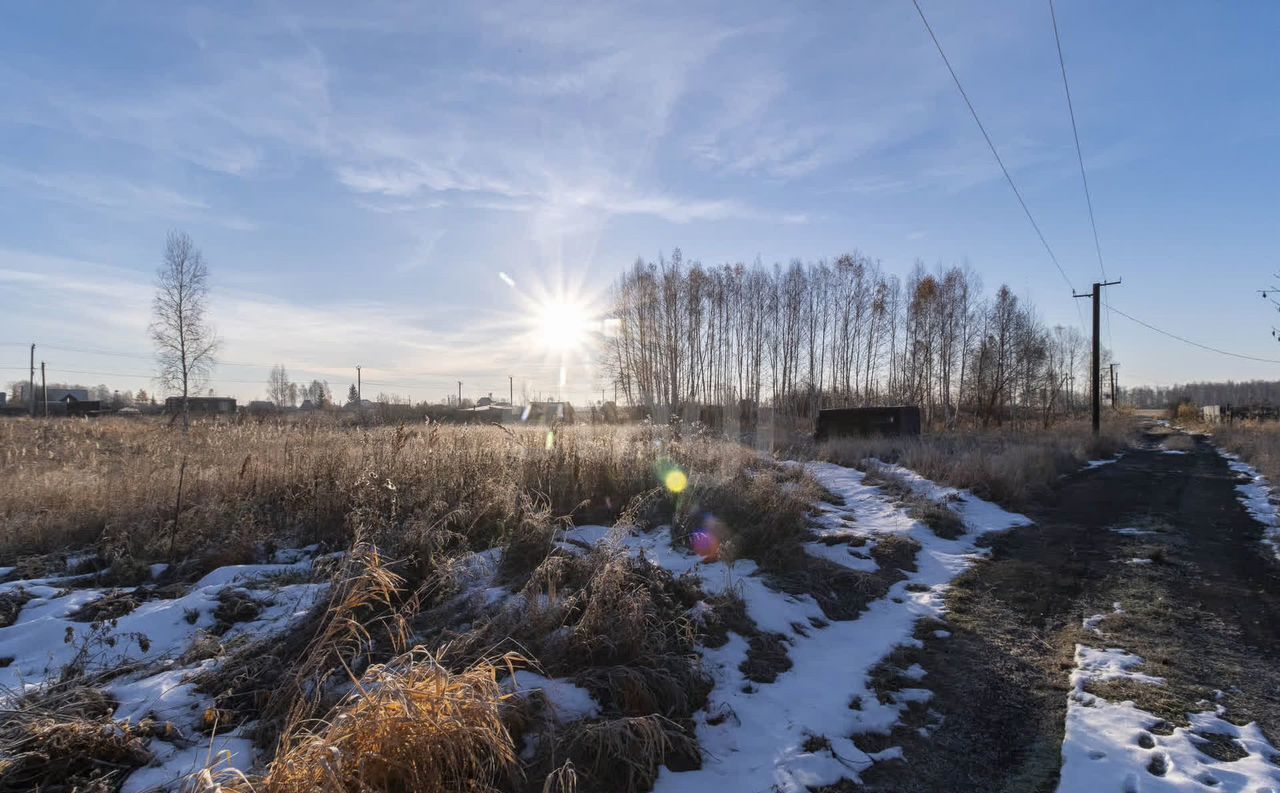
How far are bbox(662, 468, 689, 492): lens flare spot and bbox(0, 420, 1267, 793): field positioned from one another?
46 millimetres

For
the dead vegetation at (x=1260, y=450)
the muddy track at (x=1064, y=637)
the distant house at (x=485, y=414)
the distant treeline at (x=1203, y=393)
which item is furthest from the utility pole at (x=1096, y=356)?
the distant treeline at (x=1203, y=393)

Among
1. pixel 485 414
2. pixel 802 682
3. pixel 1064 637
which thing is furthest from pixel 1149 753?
pixel 485 414

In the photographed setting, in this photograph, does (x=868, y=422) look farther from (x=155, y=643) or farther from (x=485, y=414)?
(x=485, y=414)

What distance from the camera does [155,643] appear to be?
3988 mm

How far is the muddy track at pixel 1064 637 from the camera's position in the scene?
343 centimetres

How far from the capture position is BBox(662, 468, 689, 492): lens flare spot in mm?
8266

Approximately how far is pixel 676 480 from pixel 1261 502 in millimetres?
12375

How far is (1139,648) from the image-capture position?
4855mm

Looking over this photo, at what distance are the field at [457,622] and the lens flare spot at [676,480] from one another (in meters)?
0.05

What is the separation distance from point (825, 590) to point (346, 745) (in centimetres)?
462

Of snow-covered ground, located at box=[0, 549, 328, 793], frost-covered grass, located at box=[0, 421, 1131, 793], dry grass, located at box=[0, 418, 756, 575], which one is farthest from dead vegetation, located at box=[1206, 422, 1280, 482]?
snow-covered ground, located at box=[0, 549, 328, 793]

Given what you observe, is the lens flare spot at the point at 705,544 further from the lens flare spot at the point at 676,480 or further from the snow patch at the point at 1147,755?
the snow patch at the point at 1147,755

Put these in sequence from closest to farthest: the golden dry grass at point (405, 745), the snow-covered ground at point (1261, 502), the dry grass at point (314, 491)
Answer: the golden dry grass at point (405, 745)
the dry grass at point (314, 491)
the snow-covered ground at point (1261, 502)

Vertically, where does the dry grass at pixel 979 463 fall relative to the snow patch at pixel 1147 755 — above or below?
above
